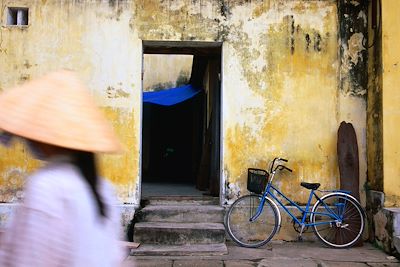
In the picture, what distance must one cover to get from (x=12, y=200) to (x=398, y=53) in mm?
6103

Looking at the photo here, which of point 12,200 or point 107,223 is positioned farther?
point 12,200

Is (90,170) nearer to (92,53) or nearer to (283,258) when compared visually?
(283,258)

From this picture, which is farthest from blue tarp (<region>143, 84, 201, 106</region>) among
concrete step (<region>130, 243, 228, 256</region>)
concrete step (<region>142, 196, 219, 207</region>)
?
concrete step (<region>130, 243, 228, 256</region>)

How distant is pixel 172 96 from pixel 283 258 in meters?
7.26

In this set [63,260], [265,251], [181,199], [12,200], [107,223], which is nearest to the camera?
[63,260]

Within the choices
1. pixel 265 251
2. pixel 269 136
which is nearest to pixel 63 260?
pixel 265 251

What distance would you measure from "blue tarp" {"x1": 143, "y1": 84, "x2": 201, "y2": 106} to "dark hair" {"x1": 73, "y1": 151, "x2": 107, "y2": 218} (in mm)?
10252

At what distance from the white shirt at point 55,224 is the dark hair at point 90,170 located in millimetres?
24

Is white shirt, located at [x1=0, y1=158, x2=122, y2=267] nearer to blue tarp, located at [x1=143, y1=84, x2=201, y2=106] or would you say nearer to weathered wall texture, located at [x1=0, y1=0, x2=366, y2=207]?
weathered wall texture, located at [x1=0, y1=0, x2=366, y2=207]

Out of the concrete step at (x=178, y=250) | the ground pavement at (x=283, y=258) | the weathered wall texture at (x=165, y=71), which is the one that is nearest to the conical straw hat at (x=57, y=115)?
the ground pavement at (x=283, y=258)

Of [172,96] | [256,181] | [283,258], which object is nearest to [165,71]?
[172,96]

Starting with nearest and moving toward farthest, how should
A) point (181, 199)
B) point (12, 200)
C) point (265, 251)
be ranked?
point (265, 251), point (12, 200), point (181, 199)

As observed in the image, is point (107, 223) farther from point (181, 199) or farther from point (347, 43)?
point (347, 43)

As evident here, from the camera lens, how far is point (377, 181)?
679cm
